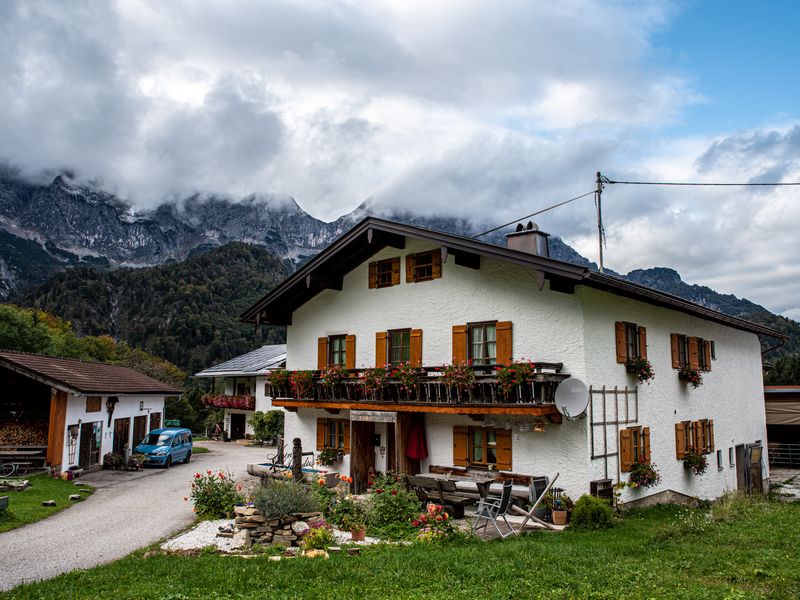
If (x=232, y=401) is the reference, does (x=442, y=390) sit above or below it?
above

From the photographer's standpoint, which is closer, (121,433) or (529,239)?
(529,239)

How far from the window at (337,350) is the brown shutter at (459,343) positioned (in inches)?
180

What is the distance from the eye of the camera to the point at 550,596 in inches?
309

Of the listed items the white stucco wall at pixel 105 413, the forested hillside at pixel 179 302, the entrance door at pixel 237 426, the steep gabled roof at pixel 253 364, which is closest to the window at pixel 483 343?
the white stucco wall at pixel 105 413

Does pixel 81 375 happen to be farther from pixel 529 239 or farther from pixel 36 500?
pixel 529 239

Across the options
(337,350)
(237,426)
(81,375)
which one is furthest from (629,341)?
(237,426)

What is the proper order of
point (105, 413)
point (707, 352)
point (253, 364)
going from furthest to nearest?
point (253, 364) < point (105, 413) < point (707, 352)

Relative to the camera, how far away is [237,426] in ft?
148

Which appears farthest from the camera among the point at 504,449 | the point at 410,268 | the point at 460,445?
the point at 410,268

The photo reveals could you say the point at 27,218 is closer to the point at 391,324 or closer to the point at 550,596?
the point at 391,324

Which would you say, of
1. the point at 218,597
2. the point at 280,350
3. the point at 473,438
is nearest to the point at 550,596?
the point at 218,597

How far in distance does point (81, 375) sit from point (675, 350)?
20.6 m

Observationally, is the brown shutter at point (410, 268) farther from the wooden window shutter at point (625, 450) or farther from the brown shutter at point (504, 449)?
the wooden window shutter at point (625, 450)

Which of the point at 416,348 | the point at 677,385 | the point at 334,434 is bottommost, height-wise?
the point at 334,434
